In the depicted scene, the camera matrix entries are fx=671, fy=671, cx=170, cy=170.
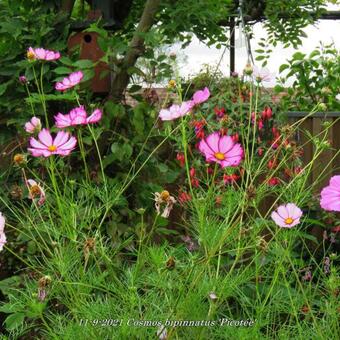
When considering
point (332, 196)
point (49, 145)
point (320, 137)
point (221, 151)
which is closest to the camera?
point (332, 196)

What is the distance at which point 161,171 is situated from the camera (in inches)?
96.7

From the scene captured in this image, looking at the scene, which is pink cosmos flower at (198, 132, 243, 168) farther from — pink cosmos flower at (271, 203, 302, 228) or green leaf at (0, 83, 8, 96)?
green leaf at (0, 83, 8, 96)

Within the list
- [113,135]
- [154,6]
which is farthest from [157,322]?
[154,6]

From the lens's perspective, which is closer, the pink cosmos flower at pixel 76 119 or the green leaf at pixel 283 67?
the pink cosmos flower at pixel 76 119

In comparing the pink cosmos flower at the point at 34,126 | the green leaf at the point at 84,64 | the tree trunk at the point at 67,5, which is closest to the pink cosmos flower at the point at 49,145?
the pink cosmos flower at the point at 34,126

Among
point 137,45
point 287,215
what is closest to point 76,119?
point 287,215

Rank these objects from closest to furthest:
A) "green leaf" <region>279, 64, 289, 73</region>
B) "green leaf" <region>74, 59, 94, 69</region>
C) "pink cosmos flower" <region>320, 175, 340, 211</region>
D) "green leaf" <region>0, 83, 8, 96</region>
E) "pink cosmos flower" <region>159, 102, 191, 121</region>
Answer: "pink cosmos flower" <region>320, 175, 340, 211</region>, "pink cosmos flower" <region>159, 102, 191, 121</region>, "green leaf" <region>74, 59, 94, 69</region>, "green leaf" <region>0, 83, 8, 96</region>, "green leaf" <region>279, 64, 289, 73</region>

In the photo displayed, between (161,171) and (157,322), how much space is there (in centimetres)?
121

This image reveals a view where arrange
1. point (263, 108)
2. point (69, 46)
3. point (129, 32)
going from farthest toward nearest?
1. point (129, 32)
2. point (263, 108)
3. point (69, 46)

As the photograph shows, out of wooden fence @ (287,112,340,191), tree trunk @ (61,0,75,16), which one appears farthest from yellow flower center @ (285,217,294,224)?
wooden fence @ (287,112,340,191)

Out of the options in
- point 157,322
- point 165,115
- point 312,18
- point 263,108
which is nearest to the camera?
point 157,322

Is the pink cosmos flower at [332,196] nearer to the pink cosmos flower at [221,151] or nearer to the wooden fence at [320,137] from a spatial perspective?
the pink cosmos flower at [221,151]

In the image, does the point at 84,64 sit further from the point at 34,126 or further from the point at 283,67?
the point at 283,67

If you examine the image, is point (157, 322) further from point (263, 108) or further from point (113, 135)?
point (263, 108)
